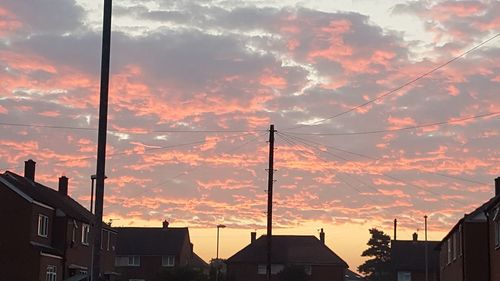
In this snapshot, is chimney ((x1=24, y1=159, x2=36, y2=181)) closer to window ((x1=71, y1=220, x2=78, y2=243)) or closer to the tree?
window ((x1=71, y1=220, x2=78, y2=243))

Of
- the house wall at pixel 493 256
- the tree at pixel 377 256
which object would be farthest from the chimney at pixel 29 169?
the tree at pixel 377 256

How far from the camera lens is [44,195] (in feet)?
190

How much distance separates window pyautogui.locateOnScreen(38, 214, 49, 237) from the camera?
53.4m

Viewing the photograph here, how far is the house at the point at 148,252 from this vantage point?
100438 mm

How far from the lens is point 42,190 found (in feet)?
197

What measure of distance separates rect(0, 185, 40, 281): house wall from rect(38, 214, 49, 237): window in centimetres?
176

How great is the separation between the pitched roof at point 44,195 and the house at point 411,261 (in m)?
43.8

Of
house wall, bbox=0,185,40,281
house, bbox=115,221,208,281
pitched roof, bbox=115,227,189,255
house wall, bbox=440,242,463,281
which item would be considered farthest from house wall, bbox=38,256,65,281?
pitched roof, bbox=115,227,189,255

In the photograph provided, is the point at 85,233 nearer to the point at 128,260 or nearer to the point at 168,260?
the point at 128,260

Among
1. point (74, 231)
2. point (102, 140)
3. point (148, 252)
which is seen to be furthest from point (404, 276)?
point (102, 140)

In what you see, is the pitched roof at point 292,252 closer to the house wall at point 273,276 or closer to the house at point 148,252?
the house wall at point 273,276

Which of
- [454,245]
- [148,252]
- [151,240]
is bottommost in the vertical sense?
[454,245]

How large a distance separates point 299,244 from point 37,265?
170 ft

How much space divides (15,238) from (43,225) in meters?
3.03
